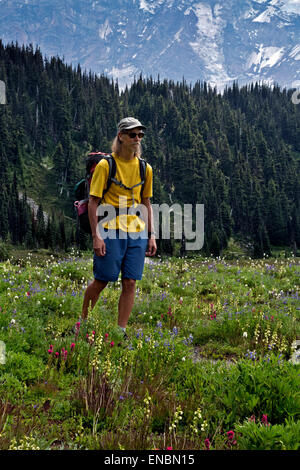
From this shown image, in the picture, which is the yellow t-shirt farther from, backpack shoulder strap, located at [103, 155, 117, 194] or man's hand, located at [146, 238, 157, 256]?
man's hand, located at [146, 238, 157, 256]

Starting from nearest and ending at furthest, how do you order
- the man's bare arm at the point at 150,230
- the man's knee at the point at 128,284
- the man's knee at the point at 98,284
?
the man's knee at the point at 98,284, the man's knee at the point at 128,284, the man's bare arm at the point at 150,230

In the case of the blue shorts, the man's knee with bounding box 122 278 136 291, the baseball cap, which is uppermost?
the baseball cap

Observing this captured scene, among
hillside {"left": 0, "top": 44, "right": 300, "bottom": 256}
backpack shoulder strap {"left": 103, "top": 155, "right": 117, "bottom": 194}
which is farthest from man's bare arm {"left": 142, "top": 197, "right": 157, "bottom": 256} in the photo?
hillside {"left": 0, "top": 44, "right": 300, "bottom": 256}

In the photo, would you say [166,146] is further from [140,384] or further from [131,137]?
[140,384]

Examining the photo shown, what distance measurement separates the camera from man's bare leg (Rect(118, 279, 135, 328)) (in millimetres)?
5133

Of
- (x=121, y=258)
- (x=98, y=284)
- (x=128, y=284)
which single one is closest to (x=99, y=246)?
(x=121, y=258)

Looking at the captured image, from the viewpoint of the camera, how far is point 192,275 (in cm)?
1127

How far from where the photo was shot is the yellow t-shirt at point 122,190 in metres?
4.75

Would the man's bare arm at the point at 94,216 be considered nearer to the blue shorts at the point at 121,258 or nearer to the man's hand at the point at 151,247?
the blue shorts at the point at 121,258

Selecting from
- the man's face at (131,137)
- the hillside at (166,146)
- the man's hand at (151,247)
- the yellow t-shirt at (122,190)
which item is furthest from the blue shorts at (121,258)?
the hillside at (166,146)

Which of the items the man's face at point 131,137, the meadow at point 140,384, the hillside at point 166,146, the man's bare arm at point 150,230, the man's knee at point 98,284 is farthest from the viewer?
the hillside at point 166,146

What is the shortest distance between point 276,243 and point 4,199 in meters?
73.1

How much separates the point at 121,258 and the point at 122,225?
0.43m

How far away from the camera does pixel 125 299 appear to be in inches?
203
